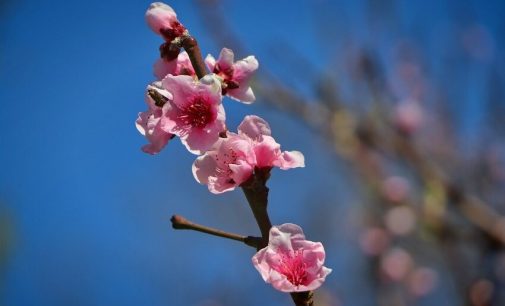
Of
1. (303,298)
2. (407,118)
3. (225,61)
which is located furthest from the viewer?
(407,118)

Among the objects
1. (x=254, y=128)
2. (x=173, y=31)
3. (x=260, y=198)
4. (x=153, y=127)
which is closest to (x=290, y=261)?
(x=260, y=198)

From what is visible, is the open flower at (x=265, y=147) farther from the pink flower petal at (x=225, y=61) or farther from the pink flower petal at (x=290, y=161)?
the pink flower petal at (x=225, y=61)

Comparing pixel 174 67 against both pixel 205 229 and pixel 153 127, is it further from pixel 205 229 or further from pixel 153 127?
pixel 205 229

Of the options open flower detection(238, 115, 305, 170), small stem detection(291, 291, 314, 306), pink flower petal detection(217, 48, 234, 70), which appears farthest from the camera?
pink flower petal detection(217, 48, 234, 70)

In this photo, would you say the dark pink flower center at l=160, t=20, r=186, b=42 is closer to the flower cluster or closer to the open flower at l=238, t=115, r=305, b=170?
the flower cluster

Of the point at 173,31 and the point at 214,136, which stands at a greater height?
the point at 173,31

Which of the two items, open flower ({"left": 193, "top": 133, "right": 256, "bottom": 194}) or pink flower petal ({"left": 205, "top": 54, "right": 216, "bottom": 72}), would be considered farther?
pink flower petal ({"left": 205, "top": 54, "right": 216, "bottom": 72})

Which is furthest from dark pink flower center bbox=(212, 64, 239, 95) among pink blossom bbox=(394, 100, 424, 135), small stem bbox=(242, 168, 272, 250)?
pink blossom bbox=(394, 100, 424, 135)

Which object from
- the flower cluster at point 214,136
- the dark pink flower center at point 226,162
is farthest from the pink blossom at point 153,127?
the dark pink flower center at point 226,162

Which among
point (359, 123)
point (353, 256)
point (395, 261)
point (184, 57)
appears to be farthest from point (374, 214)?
point (184, 57)
